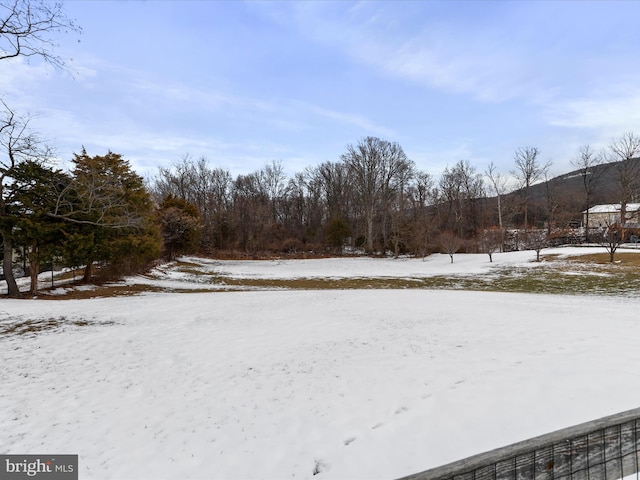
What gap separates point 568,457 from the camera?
7.39ft

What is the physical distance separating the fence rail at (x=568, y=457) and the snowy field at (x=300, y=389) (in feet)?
4.37

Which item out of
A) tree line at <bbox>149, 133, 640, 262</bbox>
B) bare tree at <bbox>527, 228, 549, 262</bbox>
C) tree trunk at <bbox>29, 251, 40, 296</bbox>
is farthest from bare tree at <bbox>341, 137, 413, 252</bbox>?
tree trunk at <bbox>29, 251, 40, 296</bbox>

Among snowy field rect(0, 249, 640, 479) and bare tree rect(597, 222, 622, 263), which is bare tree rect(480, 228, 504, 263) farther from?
snowy field rect(0, 249, 640, 479)

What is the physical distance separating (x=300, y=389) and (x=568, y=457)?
3.54 m

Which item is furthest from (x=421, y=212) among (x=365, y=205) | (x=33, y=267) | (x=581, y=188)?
(x=33, y=267)

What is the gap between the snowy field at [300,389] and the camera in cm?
368

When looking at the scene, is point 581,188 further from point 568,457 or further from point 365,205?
point 568,457

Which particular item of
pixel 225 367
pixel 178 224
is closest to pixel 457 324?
pixel 225 367

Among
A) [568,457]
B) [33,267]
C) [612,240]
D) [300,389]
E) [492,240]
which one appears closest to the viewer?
A: [568,457]

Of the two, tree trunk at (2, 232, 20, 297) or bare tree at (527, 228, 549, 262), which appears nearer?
tree trunk at (2, 232, 20, 297)

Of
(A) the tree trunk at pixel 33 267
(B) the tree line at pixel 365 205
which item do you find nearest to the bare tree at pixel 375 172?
(B) the tree line at pixel 365 205

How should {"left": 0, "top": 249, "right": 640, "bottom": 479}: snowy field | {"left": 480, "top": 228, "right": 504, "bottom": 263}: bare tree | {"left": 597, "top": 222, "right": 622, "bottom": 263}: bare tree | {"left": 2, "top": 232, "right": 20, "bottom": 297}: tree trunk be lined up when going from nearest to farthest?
1. {"left": 0, "top": 249, "right": 640, "bottom": 479}: snowy field
2. {"left": 2, "top": 232, "right": 20, "bottom": 297}: tree trunk
3. {"left": 597, "top": 222, "right": 622, "bottom": 263}: bare tree
4. {"left": 480, "top": 228, "right": 504, "bottom": 263}: bare tree

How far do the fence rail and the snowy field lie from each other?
133 cm

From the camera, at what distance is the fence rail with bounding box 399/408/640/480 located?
193 cm
